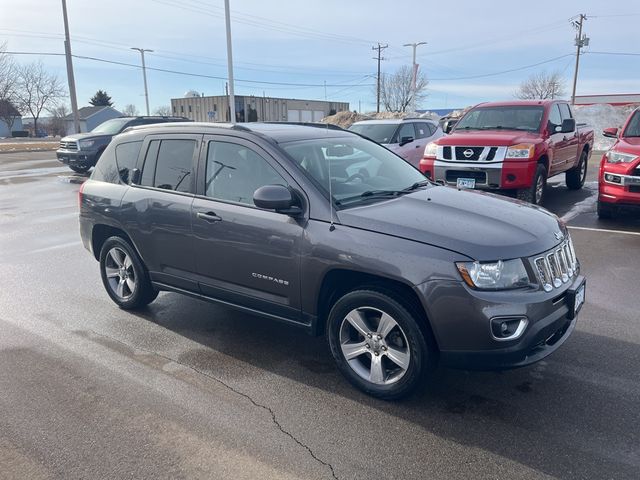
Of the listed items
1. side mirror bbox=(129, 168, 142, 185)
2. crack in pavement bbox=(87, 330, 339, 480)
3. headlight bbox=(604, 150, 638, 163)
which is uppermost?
side mirror bbox=(129, 168, 142, 185)

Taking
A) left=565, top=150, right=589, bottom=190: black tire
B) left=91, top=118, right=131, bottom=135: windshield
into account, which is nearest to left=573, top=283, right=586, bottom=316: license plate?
left=565, top=150, right=589, bottom=190: black tire

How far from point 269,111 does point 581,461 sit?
73998 millimetres

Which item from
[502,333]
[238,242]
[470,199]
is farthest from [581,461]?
[238,242]

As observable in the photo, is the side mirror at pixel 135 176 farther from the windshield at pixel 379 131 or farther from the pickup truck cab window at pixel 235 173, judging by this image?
the windshield at pixel 379 131

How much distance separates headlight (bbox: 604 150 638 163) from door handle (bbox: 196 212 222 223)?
21.9 feet

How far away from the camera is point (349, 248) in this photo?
3455mm

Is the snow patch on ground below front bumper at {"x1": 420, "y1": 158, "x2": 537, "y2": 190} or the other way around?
the other way around

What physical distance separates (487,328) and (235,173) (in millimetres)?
2266

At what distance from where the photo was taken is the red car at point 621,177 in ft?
25.7

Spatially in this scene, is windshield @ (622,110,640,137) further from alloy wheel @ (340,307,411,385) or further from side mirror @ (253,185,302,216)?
side mirror @ (253,185,302,216)

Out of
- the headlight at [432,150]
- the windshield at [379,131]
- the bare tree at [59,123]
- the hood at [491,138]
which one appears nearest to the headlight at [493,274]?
the hood at [491,138]

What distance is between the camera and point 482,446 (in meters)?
3.04

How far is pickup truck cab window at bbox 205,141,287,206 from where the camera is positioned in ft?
13.2

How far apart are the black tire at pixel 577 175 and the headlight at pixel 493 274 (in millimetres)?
10122
